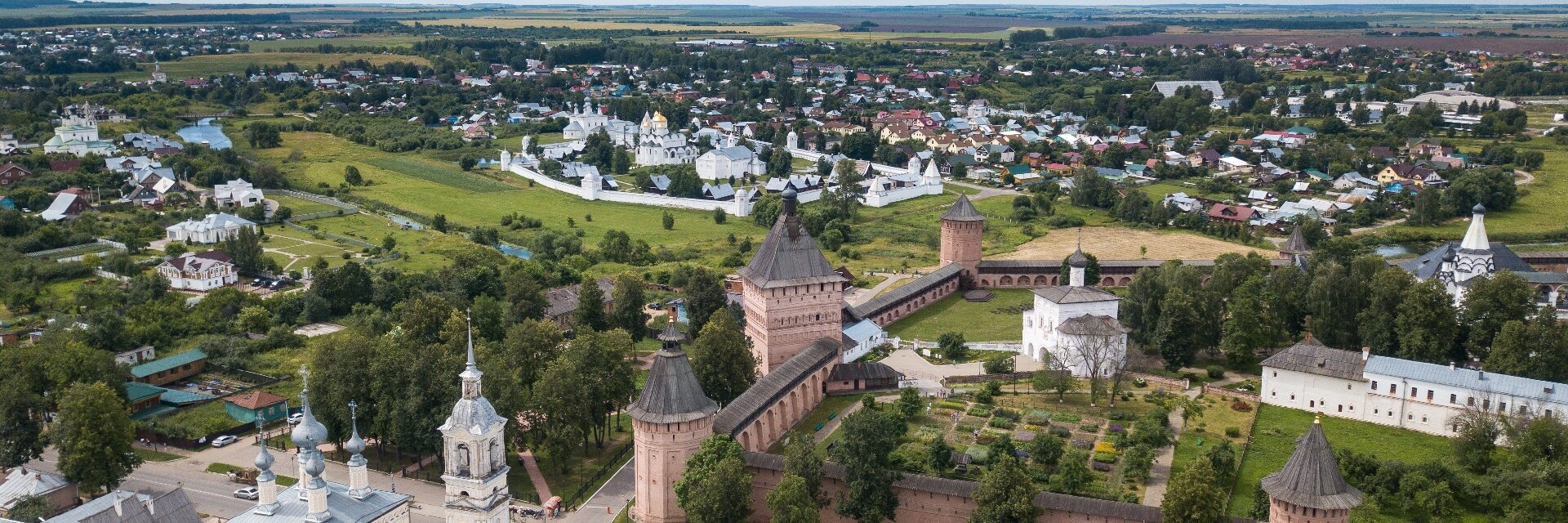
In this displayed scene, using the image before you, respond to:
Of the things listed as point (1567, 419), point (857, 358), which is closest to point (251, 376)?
point (857, 358)

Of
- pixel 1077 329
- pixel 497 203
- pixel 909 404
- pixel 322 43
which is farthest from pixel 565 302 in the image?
pixel 322 43

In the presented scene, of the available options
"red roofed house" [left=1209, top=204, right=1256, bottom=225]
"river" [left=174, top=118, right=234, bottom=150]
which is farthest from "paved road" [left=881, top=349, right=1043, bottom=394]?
"river" [left=174, top=118, right=234, bottom=150]

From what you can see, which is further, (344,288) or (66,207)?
(66,207)

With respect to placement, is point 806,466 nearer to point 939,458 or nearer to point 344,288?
point 939,458

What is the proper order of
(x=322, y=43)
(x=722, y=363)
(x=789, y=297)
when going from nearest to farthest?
(x=722, y=363) → (x=789, y=297) → (x=322, y=43)

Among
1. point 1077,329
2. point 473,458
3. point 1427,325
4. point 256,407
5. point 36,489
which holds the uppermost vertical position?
point 473,458

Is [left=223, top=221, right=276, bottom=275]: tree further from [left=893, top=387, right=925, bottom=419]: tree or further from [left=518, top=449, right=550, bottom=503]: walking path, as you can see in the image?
[left=893, top=387, right=925, bottom=419]: tree

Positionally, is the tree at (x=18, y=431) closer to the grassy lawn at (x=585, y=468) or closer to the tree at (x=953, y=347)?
the grassy lawn at (x=585, y=468)
